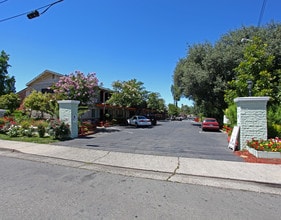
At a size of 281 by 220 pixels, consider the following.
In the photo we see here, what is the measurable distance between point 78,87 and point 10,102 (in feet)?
56.3

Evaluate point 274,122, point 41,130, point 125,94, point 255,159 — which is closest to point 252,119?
point 255,159

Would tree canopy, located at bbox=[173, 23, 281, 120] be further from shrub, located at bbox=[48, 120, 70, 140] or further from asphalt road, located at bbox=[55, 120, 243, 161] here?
shrub, located at bbox=[48, 120, 70, 140]

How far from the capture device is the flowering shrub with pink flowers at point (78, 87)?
15.5 meters

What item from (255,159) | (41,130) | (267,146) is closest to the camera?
(255,159)

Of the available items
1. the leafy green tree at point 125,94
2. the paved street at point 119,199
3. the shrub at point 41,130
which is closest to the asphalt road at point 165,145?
the shrub at point 41,130

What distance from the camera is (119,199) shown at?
3719mm

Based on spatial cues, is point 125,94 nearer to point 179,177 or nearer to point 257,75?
point 257,75

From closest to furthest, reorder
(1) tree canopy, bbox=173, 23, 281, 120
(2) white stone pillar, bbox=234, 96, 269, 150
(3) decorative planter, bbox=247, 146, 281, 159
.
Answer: (3) decorative planter, bbox=247, 146, 281, 159 → (2) white stone pillar, bbox=234, 96, 269, 150 → (1) tree canopy, bbox=173, 23, 281, 120

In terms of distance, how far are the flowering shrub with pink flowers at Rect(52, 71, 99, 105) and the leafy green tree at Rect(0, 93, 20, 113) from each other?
14457 mm

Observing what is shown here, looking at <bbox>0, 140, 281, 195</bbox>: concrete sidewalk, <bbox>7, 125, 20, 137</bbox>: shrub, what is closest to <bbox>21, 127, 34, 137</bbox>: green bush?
<bbox>7, 125, 20, 137</bbox>: shrub

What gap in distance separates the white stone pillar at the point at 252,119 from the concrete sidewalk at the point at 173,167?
→ 2260 millimetres

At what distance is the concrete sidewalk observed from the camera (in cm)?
468

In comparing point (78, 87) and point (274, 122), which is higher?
point (78, 87)

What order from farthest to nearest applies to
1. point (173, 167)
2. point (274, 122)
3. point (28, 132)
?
point (28, 132) < point (274, 122) < point (173, 167)
